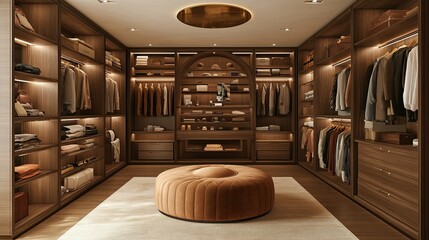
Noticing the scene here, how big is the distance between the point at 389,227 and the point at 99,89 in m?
4.78

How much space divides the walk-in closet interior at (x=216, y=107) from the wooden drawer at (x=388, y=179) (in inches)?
0.6

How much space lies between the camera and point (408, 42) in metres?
3.81

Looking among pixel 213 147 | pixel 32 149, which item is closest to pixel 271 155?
pixel 213 147

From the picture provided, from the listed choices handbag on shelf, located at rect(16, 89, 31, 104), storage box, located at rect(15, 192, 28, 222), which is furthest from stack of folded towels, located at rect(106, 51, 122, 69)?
Result: storage box, located at rect(15, 192, 28, 222)

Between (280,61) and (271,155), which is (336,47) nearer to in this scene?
(280,61)

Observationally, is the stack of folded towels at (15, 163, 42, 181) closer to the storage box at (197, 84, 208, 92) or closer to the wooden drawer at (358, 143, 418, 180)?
the wooden drawer at (358, 143, 418, 180)

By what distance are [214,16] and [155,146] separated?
139 inches

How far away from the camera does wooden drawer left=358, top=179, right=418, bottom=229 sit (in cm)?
307

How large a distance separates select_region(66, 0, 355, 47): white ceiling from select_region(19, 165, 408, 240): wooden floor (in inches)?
105

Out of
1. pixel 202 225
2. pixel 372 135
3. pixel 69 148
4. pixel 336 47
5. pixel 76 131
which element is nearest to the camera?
pixel 202 225

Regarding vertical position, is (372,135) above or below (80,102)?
below

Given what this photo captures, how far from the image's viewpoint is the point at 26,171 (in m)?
3.40

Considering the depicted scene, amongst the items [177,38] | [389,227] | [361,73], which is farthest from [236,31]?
[389,227]
